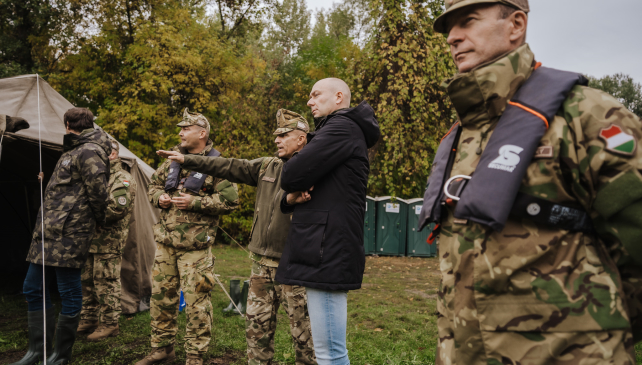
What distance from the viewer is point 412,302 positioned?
7309 millimetres

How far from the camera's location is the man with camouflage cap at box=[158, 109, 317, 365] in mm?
3309

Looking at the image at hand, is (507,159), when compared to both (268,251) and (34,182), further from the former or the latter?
(34,182)

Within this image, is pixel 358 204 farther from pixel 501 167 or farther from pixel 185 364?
pixel 185 364

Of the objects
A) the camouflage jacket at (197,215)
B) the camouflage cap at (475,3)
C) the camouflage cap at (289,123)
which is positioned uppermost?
the camouflage cap at (475,3)

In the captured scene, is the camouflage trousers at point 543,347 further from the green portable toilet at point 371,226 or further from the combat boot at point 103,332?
the green portable toilet at point 371,226

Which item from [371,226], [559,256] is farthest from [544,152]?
[371,226]

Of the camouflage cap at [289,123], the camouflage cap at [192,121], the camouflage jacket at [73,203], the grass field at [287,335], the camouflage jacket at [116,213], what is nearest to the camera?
the camouflage cap at [289,123]

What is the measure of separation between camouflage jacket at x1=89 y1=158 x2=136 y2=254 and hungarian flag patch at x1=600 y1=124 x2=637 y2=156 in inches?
199

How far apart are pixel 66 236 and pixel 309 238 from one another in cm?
253

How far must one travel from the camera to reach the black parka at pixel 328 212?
236 cm

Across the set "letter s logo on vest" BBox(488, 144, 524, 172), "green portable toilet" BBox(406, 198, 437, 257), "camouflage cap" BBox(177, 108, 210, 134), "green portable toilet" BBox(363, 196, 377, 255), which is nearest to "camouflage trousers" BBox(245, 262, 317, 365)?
A: "camouflage cap" BBox(177, 108, 210, 134)

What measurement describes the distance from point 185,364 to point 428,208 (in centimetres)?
328

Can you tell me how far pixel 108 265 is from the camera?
5227mm

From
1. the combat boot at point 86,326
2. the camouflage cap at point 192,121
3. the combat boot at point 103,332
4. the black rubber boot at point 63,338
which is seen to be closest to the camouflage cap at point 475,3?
the camouflage cap at point 192,121
